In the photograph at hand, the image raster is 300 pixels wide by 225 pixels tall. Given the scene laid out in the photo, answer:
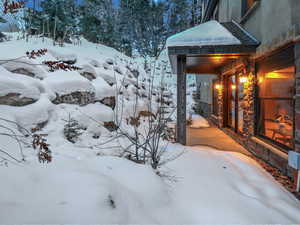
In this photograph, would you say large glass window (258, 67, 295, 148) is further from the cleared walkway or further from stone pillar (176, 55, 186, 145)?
stone pillar (176, 55, 186, 145)

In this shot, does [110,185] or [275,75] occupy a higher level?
[275,75]

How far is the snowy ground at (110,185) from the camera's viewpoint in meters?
1.35

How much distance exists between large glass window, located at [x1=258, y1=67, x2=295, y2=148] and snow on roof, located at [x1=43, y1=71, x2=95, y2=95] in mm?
4296

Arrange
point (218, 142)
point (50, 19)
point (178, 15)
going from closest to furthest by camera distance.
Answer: point (218, 142) → point (50, 19) → point (178, 15)

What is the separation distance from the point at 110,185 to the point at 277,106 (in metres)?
3.93

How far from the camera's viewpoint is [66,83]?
4.45 m

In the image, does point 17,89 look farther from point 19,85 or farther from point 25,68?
point 25,68

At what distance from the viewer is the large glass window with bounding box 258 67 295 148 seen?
3.43 meters

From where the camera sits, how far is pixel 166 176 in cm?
261

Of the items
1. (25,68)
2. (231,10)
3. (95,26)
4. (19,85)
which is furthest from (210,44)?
(95,26)

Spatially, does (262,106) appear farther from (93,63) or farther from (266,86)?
(93,63)

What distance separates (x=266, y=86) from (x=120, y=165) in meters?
3.80

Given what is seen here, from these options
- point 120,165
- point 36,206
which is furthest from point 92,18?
point 36,206

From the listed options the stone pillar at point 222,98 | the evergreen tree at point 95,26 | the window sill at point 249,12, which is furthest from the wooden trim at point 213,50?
the evergreen tree at point 95,26
